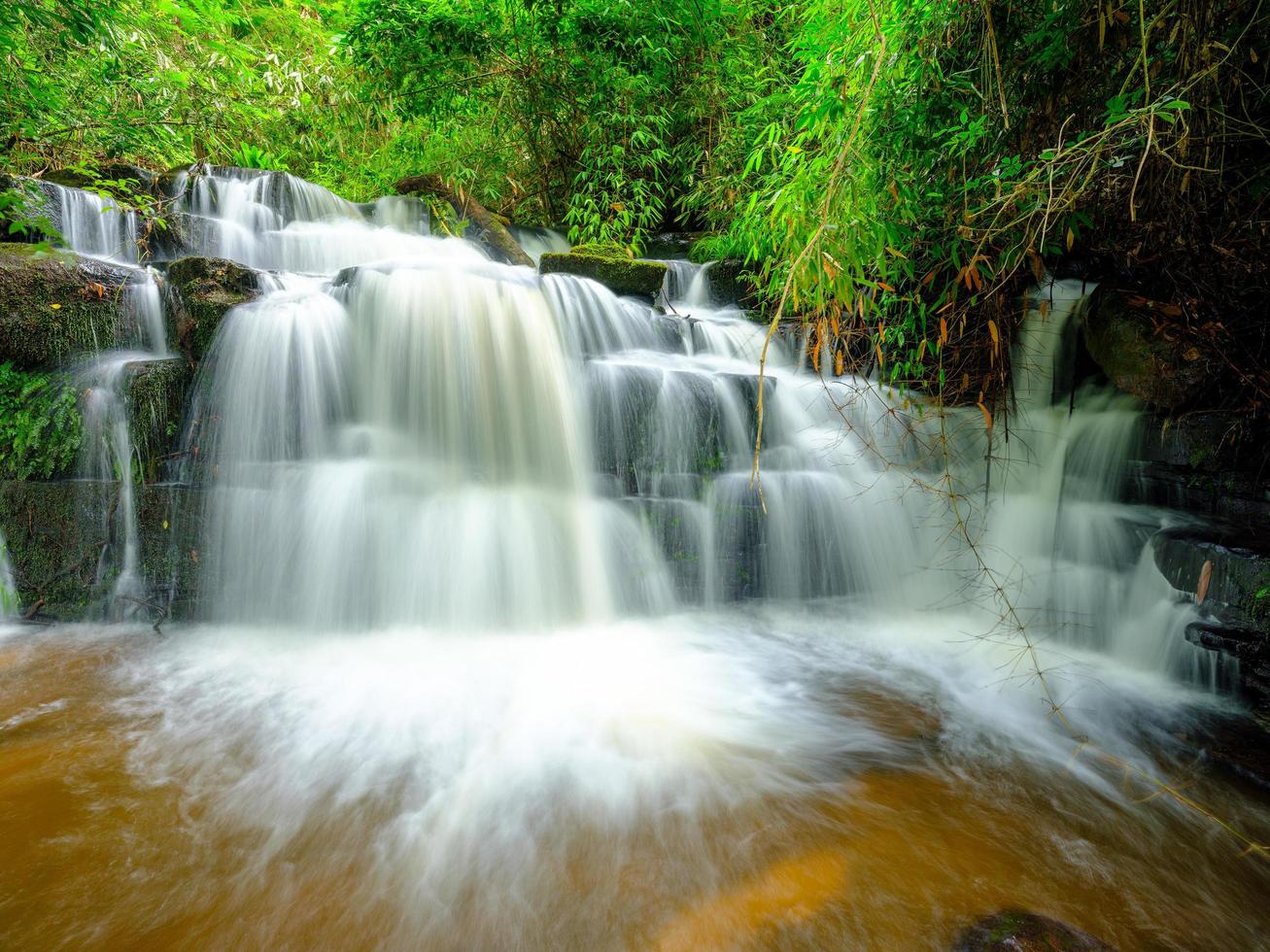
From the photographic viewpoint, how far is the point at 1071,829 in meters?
1.84

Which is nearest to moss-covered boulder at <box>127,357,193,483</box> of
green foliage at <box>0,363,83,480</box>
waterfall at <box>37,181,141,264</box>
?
green foliage at <box>0,363,83,480</box>

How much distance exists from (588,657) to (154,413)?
2871 mm

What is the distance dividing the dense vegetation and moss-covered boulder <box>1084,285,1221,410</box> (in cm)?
7

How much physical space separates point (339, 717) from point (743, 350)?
4.24m

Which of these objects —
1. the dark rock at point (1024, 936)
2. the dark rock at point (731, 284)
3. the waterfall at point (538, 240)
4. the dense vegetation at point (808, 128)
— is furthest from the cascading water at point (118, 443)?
the dark rock at point (731, 284)

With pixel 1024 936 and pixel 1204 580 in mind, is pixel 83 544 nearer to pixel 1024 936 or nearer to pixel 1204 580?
pixel 1024 936

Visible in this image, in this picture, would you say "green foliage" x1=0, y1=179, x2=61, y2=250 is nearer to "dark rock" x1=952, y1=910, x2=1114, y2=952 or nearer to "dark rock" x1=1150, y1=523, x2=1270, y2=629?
"dark rock" x1=952, y1=910, x2=1114, y2=952

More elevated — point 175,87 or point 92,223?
point 175,87

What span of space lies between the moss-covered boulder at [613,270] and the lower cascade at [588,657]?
0.97 feet

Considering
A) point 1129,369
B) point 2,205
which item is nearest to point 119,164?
point 2,205

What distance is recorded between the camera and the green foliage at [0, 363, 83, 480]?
3193 mm

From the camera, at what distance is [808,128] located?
10.3 feet

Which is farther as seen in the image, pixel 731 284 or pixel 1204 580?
pixel 731 284

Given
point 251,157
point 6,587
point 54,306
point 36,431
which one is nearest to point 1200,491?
point 36,431
